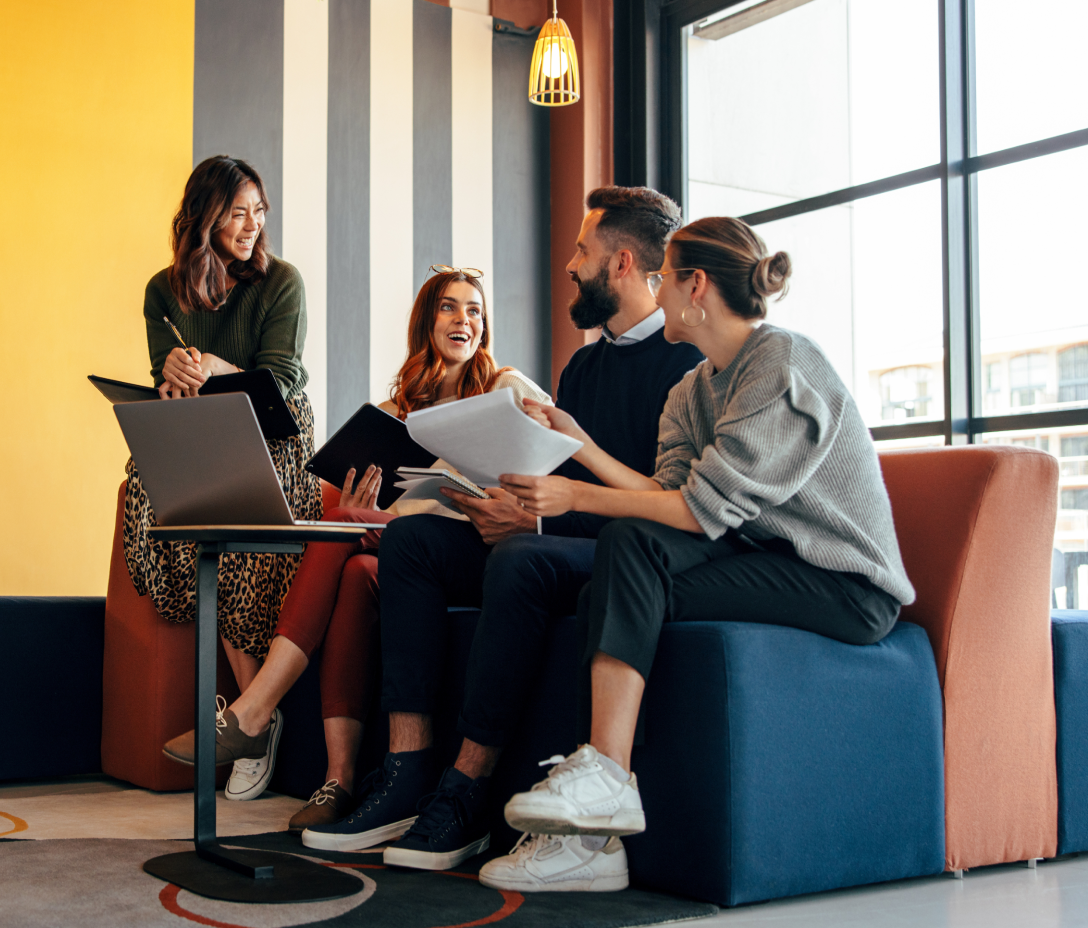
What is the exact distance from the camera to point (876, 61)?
166 inches

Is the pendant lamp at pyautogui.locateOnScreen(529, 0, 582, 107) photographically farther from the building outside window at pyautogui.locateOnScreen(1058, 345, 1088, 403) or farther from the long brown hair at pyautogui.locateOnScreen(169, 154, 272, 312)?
the building outside window at pyautogui.locateOnScreen(1058, 345, 1088, 403)

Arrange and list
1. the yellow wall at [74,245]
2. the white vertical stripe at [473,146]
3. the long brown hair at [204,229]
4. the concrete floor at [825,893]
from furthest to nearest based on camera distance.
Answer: the white vertical stripe at [473,146], the yellow wall at [74,245], the long brown hair at [204,229], the concrete floor at [825,893]

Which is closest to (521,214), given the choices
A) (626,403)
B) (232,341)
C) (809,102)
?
(809,102)

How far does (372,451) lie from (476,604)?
36 centimetres

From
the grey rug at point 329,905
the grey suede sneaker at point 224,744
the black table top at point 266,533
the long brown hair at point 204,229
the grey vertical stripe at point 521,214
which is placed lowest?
the grey rug at point 329,905

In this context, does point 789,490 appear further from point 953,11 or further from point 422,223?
point 422,223

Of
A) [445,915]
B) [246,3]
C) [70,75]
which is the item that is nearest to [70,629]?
[445,915]

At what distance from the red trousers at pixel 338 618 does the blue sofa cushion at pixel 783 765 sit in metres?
0.79

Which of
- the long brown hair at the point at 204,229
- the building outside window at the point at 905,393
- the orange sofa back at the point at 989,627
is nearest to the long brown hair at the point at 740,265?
the orange sofa back at the point at 989,627

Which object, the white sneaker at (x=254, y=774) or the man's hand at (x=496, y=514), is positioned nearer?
the man's hand at (x=496, y=514)

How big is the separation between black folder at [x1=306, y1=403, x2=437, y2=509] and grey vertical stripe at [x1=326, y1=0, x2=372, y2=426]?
219 cm

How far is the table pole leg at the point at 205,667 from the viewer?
1.82 metres

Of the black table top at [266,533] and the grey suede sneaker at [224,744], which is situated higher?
the black table top at [266,533]

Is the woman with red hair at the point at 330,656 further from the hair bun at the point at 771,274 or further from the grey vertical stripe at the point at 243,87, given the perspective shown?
the grey vertical stripe at the point at 243,87
